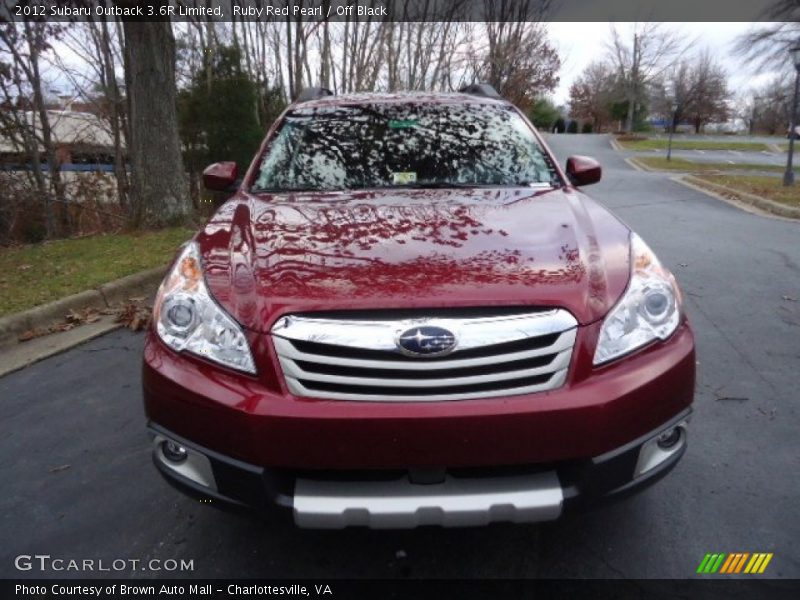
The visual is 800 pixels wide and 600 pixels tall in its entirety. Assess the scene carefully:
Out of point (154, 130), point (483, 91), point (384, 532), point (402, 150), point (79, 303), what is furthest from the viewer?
point (154, 130)

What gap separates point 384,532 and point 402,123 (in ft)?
7.23

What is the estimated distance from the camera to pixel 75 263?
19.8ft

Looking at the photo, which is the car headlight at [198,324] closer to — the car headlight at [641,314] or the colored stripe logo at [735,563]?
the car headlight at [641,314]

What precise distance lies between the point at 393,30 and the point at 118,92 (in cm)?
790

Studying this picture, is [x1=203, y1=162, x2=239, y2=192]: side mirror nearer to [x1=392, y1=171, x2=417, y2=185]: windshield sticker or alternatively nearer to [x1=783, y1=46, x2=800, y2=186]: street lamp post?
[x1=392, y1=171, x2=417, y2=185]: windshield sticker

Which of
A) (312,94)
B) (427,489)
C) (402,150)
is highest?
(312,94)

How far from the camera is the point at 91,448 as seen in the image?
2.89 m

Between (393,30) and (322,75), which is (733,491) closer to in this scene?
(322,75)

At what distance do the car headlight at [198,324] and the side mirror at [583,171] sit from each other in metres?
2.21

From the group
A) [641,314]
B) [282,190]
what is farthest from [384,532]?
[282,190]

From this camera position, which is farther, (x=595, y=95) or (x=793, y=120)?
(x=595, y=95)

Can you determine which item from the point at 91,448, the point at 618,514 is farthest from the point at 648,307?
the point at 91,448

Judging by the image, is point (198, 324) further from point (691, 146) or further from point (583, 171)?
point (691, 146)

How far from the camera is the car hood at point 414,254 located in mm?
1815
